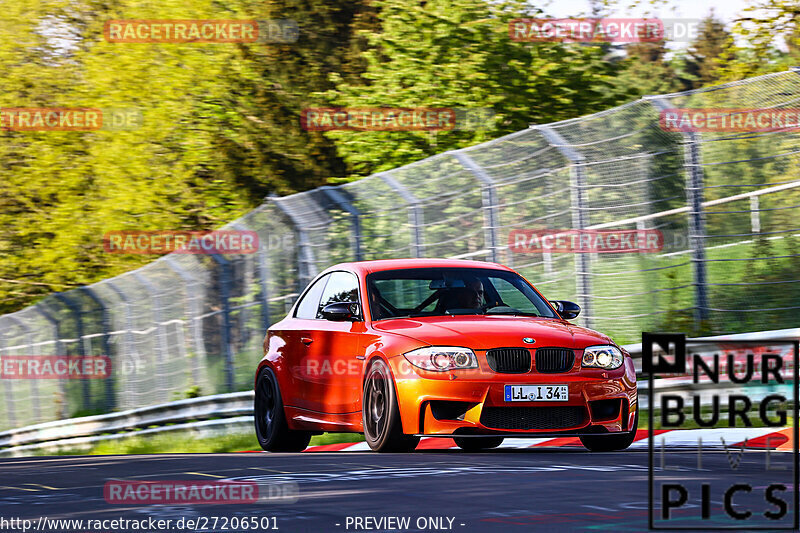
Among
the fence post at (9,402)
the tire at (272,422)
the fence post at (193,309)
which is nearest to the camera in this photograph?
the tire at (272,422)

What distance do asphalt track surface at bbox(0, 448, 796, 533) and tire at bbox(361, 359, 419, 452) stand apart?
0.36 feet

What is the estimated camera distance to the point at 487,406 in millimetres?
9852

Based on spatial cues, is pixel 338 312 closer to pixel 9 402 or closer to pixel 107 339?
pixel 107 339

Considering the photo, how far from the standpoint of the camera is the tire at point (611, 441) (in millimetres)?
10531

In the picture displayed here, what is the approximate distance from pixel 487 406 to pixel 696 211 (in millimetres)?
4756

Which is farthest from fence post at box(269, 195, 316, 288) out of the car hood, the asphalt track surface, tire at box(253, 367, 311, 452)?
the car hood

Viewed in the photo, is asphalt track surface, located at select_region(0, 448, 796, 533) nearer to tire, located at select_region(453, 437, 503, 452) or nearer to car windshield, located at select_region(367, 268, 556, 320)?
tire, located at select_region(453, 437, 503, 452)

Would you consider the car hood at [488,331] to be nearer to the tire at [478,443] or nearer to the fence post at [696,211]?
the tire at [478,443]

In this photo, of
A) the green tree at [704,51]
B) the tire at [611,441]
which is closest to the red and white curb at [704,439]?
the tire at [611,441]

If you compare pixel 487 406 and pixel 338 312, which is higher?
pixel 338 312

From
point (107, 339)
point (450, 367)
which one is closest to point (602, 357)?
point (450, 367)

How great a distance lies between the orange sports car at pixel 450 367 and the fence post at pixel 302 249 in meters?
4.94

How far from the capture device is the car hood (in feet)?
32.9

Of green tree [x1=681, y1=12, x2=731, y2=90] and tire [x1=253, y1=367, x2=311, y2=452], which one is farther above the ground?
green tree [x1=681, y1=12, x2=731, y2=90]
